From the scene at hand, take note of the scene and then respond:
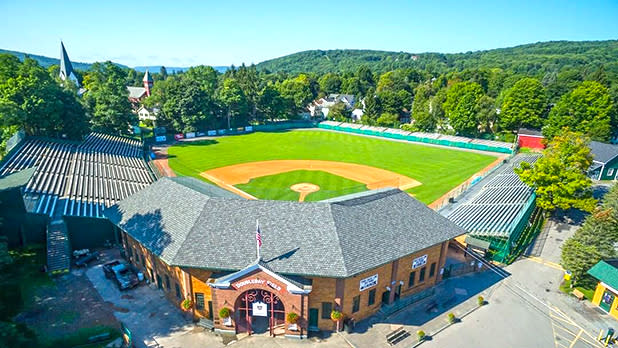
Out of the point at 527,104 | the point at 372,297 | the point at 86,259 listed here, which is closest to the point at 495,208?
the point at 372,297

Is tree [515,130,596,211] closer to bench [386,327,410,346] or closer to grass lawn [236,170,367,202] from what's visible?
grass lawn [236,170,367,202]

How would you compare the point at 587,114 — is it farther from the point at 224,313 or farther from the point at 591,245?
the point at 224,313

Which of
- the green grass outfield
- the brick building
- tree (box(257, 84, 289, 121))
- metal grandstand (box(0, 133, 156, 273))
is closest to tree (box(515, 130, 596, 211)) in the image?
the green grass outfield

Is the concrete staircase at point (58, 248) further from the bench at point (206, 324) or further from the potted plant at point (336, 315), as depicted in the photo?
the potted plant at point (336, 315)

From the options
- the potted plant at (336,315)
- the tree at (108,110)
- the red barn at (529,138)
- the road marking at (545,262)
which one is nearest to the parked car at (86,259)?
the potted plant at (336,315)

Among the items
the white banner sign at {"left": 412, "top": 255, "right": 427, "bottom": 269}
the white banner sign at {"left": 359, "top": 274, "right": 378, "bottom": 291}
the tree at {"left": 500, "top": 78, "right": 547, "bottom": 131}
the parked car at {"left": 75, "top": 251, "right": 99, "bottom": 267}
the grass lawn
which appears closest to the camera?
the white banner sign at {"left": 359, "top": 274, "right": 378, "bottom": 291}

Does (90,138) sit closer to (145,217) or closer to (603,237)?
(145,217)
